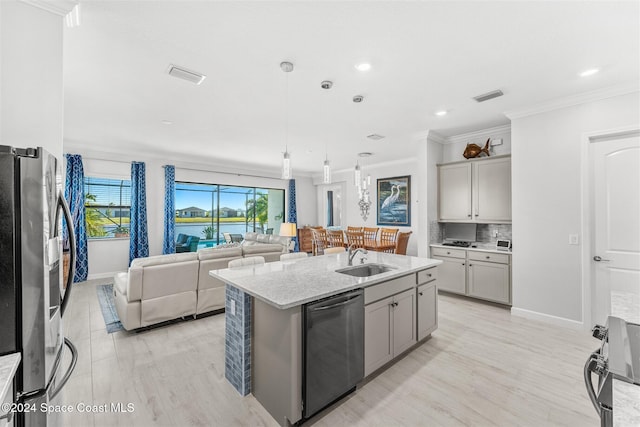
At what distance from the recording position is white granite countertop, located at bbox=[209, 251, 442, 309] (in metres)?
1.80

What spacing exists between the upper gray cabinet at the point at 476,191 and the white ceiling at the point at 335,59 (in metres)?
0.64

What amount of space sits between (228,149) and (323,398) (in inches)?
199

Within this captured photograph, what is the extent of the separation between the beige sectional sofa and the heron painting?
4750 mm

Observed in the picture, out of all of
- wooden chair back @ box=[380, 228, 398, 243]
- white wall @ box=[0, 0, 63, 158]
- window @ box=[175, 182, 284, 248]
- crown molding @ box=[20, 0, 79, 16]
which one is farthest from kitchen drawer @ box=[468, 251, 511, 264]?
window @ box=[175, 182, 284, 248]

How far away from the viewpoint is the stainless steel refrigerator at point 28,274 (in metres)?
1.03

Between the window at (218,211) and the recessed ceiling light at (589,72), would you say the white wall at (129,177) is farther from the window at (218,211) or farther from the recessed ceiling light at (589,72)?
the recessed ceiling light at (589,72)

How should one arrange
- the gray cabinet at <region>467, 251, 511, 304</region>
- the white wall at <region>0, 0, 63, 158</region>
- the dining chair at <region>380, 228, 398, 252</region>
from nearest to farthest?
the white wall at <region>0, 0, 63, 158</region> < the gray cabinet at <region>467, 251, 511, 304</region> < the dining chair at <region>380, 228, 398, 252</region>

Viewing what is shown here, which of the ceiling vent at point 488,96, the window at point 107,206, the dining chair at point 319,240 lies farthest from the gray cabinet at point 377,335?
the window at point 107,206

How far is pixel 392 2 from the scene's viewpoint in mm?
1726

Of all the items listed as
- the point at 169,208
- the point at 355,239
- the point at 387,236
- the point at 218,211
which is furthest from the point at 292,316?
the point at 218,211

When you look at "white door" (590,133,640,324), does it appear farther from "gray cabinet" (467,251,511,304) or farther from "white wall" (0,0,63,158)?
"white wall" (0,0,63,158)

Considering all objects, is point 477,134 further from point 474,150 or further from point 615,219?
point 615,219

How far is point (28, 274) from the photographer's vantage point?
107 cm

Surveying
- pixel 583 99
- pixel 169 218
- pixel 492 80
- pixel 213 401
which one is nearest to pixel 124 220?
pixel 169 218
